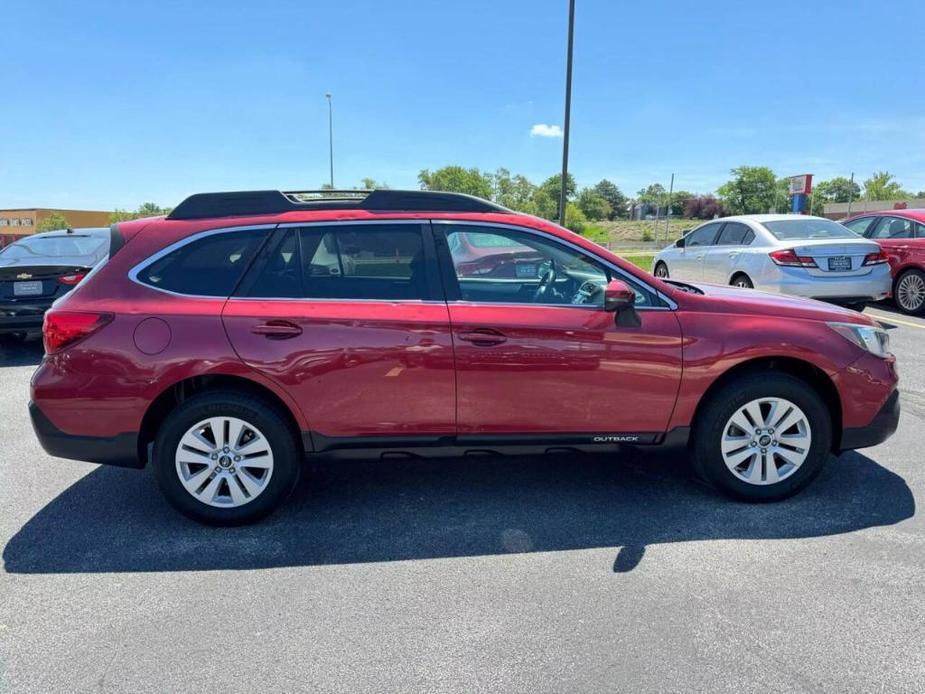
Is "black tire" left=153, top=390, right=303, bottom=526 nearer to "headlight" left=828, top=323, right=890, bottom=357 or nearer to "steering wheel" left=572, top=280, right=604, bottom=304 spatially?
"steering wheel" left=572, top=280, right=604, bottom=304

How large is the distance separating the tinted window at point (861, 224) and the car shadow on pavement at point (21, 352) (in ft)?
41.7

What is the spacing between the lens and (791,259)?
341 inches

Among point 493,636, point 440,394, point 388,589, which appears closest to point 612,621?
point 493,636

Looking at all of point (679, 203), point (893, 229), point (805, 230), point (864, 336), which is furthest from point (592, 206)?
point (864, 336)

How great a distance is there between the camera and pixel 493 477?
4.36 m

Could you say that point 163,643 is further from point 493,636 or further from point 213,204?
point 213,204

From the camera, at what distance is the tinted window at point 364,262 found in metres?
3.70

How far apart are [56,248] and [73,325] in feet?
20.1

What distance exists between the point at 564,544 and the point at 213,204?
106 inches

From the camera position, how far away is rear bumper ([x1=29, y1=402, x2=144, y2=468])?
359 cm

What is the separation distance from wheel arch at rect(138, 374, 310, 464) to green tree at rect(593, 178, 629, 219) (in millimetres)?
129675

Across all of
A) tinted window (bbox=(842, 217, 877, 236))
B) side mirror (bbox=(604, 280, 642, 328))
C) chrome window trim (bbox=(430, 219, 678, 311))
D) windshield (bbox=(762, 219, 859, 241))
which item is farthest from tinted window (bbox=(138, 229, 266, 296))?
tinted window (bbox=(842, 217, 877, 236))

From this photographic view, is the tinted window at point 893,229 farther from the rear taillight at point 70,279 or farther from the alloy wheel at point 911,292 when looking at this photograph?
the rear taillight at point 70,279

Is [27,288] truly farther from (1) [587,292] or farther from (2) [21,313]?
(1) [587,292]
